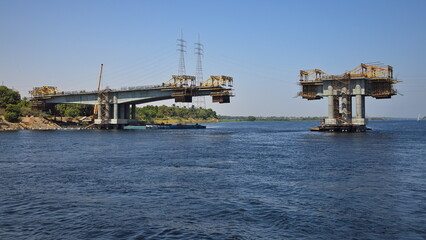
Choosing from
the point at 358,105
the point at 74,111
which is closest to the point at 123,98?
the point at 74,111

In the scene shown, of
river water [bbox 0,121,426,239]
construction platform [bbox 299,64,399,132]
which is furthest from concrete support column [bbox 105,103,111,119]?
river water [bbox 0,121,426,239]

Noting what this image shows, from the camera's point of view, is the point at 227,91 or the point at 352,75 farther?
the point at 227,91

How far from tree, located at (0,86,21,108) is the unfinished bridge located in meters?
7.90

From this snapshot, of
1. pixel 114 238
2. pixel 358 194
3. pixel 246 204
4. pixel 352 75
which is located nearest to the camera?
pixel 114 238

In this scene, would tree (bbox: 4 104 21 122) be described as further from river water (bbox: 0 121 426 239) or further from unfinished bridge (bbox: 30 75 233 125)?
river water (bbox: 0 121 426 239)

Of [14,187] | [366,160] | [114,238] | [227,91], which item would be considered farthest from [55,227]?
[227,91]

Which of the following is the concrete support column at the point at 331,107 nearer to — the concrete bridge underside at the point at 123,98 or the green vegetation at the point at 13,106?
the concrete bridge underside at the point at 123,98

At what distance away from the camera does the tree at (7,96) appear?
15925 cm

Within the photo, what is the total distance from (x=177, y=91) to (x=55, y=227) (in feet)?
374

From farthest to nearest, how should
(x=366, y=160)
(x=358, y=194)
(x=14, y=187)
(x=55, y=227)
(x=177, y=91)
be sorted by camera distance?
(x=177, y=91)
(x=366, y=160)
(x=14, y=187)
(x=358, y=194)
(x=55, y=227)

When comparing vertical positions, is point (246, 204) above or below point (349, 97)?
below

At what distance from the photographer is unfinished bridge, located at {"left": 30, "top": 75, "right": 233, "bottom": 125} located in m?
122

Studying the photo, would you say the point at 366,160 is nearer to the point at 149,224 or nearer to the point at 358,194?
the point at 358,194

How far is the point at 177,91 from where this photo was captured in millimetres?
131500
